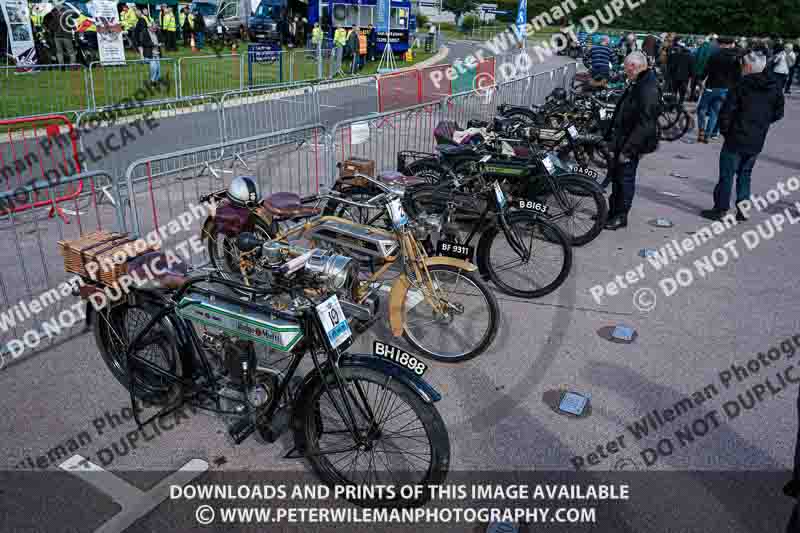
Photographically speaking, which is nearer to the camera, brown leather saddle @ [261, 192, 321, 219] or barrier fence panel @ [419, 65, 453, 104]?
brown leather saddle @ [261, 192, 321, 219]

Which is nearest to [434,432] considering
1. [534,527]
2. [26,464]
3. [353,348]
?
[534,527]

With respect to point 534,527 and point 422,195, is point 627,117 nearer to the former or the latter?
point 422,195

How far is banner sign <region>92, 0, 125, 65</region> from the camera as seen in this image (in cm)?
1521

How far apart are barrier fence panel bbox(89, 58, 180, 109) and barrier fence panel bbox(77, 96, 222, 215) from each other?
2.36 feet

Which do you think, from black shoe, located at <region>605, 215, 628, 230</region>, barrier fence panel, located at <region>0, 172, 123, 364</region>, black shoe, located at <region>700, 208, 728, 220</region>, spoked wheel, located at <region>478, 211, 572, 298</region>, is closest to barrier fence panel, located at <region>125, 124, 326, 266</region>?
barrier fence panel, located at <region>0, 172, 123, 364</region>

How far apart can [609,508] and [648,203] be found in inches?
231

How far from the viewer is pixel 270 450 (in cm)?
338

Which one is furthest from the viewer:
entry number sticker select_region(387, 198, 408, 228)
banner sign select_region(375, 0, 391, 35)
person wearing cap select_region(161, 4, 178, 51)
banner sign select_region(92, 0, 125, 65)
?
banner sign select_region(375, 0, 391, 35)

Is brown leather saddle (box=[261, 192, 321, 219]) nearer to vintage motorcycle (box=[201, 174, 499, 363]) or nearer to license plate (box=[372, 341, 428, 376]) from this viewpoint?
vintage motorcycle (box=[201, 174, 499, 363])

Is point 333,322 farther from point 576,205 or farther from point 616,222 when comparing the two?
point 616,222

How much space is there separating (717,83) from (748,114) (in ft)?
17.6

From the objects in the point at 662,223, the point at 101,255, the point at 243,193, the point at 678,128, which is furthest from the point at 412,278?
the point at 678,128

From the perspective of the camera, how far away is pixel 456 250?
4.40 m

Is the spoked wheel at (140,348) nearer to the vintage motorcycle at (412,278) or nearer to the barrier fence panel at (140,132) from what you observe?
the vintage motorcycle at (412,278)
